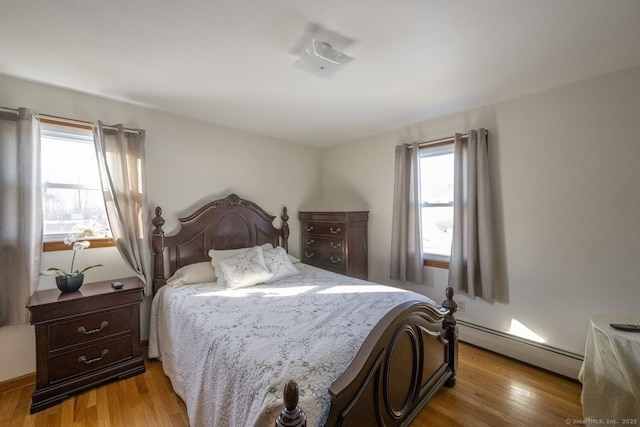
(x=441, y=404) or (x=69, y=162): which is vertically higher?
(x=69, y=162)

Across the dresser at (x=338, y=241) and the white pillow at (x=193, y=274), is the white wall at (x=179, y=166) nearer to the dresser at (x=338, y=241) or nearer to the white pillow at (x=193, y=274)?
the dresser at (x=338, y=241)

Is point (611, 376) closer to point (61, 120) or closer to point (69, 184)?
point (69, 184)

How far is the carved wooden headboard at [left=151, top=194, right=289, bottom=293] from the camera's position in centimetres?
245

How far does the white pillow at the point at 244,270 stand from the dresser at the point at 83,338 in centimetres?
69

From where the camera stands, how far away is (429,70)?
1.83m

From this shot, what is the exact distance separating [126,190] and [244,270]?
125 centimetres

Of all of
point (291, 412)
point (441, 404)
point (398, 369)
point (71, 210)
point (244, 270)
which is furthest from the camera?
point (244, 270)

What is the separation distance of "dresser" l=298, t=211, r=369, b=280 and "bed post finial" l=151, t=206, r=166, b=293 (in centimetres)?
175

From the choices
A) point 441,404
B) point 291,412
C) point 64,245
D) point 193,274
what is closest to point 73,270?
point 64,245

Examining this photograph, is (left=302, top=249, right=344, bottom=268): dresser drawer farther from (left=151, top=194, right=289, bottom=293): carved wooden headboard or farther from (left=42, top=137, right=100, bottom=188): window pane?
(left=42, top=137, right=100, bottom=188): window pane

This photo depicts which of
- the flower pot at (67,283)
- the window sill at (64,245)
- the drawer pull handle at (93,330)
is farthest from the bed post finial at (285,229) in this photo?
the flower pot at (67,283)

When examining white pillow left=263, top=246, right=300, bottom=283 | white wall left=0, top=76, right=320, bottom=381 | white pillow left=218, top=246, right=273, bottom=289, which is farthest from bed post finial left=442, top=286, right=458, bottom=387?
white wall left=0, top=76, right=320, bottom=381

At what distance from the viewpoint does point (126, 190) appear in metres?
2.26

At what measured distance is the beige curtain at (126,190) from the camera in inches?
86.0
